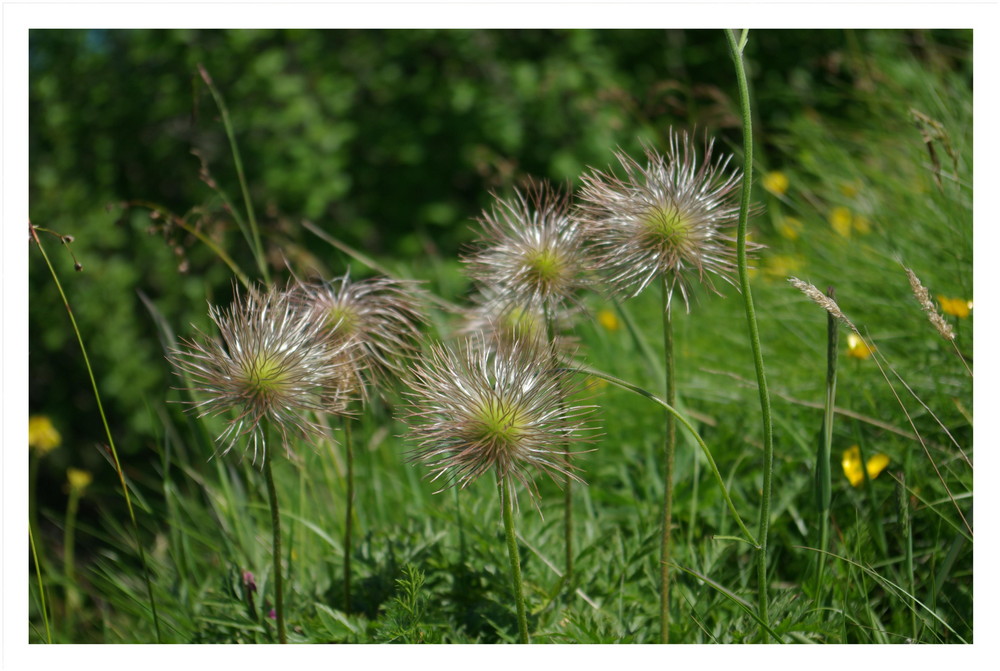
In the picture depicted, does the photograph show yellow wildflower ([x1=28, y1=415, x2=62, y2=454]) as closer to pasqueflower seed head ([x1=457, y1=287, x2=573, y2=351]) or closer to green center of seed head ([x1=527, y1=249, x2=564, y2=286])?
pasqueflower seed head ([x1=457, y1=287, x2=573, y2=351])

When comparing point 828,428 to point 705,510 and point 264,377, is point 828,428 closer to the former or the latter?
point 705,510

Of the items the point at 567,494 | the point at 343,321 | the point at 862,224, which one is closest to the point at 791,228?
the point at 862,224

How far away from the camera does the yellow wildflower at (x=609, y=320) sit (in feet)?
10.7

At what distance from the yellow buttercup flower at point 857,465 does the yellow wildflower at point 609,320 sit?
1.31 meters

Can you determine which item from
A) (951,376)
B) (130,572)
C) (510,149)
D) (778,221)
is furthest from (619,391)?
(510,149)

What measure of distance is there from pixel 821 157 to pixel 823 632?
278 centimetres

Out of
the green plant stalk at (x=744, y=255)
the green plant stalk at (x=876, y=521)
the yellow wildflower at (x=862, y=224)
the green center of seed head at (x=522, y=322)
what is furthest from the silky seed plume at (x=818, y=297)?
the yellow wildflower at (x=862, y=224)

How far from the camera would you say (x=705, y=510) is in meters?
2.02

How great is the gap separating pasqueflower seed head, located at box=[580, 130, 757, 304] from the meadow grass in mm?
206

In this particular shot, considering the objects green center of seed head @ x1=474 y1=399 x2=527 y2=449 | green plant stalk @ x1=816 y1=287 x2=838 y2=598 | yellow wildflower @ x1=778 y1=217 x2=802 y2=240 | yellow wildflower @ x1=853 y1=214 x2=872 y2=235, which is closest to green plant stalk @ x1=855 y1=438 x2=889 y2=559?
green plant stalk @ x1=816 y1=287 x2=838 y2=598

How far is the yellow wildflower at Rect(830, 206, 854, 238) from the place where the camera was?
316 centimetres

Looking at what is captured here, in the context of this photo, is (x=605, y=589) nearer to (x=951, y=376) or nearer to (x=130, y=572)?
(x=951, y=376)

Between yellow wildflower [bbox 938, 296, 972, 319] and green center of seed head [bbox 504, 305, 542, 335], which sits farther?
yellow wildflower [bbox 938, 296, 972, 319]

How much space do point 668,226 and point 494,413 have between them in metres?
0.43
